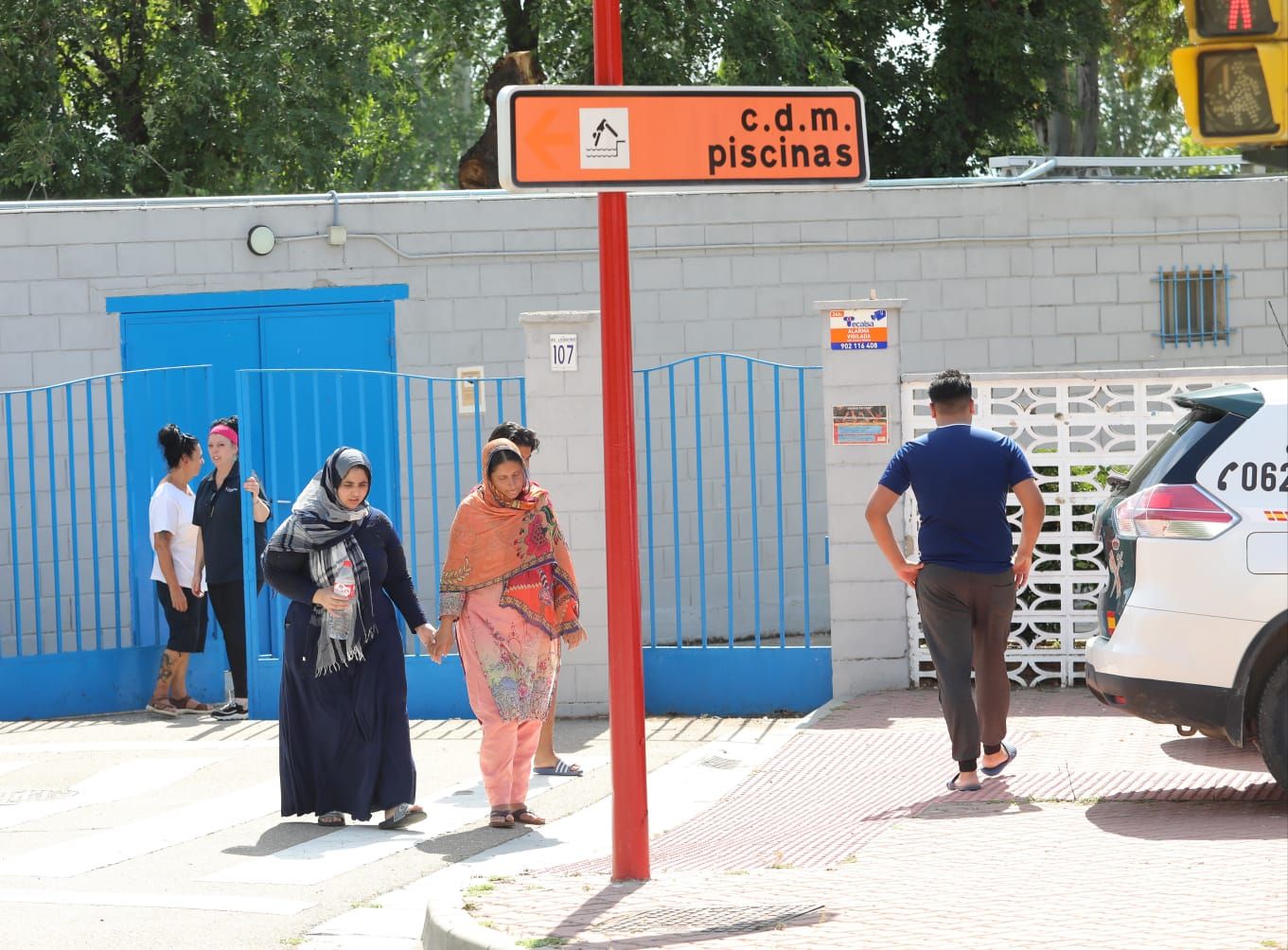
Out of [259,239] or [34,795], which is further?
[259,239]

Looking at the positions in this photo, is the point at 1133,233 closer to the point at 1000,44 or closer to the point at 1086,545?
the point at 1086,545

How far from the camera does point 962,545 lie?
7453mm

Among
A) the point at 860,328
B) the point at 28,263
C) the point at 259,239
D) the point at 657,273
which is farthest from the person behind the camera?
the point at 657,273

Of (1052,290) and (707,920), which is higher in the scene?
(1052,290)

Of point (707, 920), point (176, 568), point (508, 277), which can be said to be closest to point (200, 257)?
point (508, 277)

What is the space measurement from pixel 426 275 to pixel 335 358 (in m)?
0.90

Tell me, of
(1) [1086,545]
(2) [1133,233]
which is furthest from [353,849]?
(2) [1133,233]

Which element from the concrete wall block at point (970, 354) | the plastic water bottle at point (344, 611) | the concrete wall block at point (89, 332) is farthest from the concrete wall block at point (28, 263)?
the concrete wall block at point (970, 354)

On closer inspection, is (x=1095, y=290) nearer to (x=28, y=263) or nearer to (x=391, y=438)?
(x=391, y=438)

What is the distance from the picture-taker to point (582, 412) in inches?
404

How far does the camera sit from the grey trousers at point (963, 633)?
7.44m

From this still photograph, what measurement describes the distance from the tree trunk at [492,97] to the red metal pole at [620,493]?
12.6 metres

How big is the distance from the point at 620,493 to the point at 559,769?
3286 mm

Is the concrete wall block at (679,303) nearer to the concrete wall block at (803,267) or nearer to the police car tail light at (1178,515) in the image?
the concrete wall block at (803,267)
